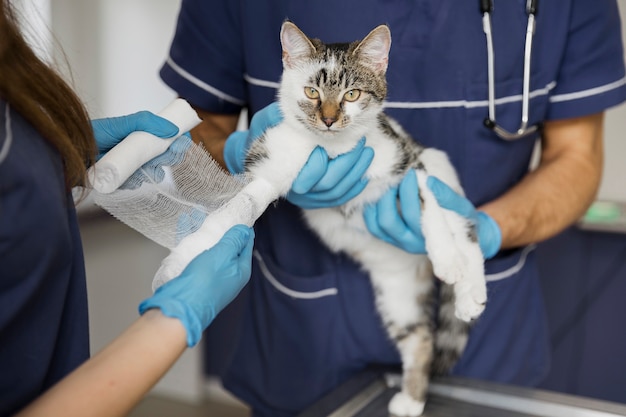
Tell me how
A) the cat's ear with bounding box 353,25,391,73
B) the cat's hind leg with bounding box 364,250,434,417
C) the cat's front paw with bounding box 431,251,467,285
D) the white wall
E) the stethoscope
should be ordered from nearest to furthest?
the cat's ear with bounding box 353,25,391,73 → the cat's front paw with bounding box 431,251,467,285 → the stethoscope → the cat's hind leg with bounding box 364,250,434,417 → the white wall

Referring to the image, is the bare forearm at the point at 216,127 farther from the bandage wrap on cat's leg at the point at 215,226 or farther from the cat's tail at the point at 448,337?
the cat's tail at the point at 448,337

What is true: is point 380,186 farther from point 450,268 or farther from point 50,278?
point 50,278

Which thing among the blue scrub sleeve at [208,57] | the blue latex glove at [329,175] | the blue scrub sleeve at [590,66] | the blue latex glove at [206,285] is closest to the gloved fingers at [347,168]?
the blue latex glove at [329,175]

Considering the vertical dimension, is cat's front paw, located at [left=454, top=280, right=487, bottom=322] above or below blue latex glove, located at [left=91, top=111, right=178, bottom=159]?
below

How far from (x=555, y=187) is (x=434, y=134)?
0.96 feet

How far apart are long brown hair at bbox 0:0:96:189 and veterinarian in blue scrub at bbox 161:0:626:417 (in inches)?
18.3

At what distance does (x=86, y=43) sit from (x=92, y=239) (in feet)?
2.23

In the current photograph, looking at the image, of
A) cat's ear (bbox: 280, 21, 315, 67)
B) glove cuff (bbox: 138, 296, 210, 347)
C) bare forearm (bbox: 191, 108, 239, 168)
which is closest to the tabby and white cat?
cat's ear (bbox: 280, 21, 315, 67)

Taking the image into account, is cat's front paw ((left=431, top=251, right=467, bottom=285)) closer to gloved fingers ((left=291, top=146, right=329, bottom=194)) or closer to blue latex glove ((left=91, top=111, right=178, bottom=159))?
gloved fingers ((left=291, top=146, right=329, bottom=194))

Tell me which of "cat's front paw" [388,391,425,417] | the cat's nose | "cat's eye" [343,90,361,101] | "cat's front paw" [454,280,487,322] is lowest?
"cat's front paw" [388,391,425,417]

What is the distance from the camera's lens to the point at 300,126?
1121 mm

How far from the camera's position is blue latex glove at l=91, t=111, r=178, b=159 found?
913mm

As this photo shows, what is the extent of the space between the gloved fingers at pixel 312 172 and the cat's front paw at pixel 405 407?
40 cm

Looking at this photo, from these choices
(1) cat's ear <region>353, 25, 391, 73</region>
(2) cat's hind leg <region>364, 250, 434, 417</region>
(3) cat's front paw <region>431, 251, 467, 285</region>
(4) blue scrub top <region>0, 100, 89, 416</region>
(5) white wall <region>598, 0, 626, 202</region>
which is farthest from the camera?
(5) white wall <region>598, 0, 626, 202</region>
